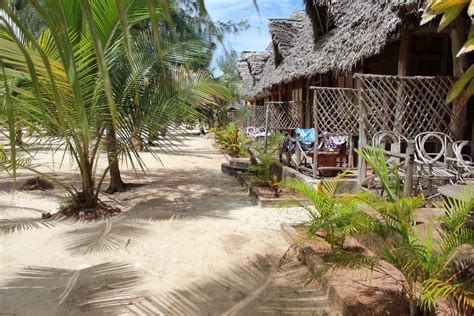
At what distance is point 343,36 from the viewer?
705cm

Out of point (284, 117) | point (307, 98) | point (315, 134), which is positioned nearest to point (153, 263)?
point (315, 134)

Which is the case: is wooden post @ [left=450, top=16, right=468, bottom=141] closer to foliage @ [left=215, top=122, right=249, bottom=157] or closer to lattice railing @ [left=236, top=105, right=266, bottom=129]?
foliage @ [left=215, top=122, right=249, bottom=157]

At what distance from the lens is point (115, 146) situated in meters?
4.91

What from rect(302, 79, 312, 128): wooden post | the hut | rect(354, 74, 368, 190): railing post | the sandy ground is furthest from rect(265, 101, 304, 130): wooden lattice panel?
rect(354, 74, 368, 190): railing post

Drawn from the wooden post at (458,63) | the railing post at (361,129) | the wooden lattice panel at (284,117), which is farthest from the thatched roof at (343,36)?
the railing post at (361,129)

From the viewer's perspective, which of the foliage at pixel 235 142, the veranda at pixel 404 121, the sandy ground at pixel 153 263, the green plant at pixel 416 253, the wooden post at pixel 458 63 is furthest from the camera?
the foliage at pixel 235 142

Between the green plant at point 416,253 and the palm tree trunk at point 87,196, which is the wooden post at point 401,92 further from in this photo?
the palm tree trunk at point 87,196

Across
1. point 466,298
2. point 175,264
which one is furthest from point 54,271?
point 466,298

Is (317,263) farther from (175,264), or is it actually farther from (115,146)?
(115,146)

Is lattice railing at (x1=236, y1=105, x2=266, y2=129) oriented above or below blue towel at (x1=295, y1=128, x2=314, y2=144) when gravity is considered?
above

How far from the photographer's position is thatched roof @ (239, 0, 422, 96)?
5184 millimetres

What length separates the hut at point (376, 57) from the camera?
4965 millimetres

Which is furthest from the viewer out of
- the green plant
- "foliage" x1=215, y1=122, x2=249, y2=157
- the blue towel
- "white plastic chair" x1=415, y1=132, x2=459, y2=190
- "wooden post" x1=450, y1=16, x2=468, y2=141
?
"foliage" x1=215, y1=122, x2=249, y2=157

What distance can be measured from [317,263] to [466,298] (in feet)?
4.56
